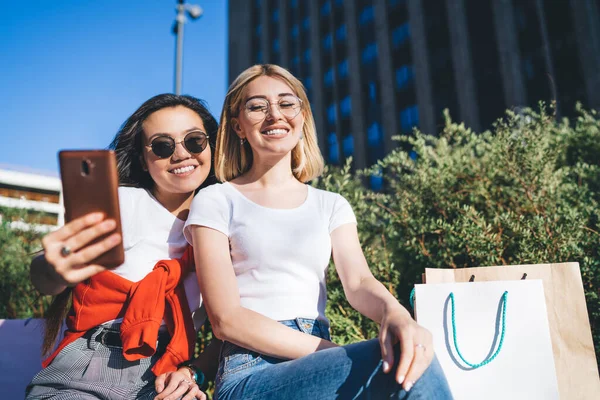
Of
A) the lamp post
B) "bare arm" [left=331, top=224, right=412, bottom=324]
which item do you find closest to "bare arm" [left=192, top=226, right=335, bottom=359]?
Result: "bare arm" [left=331, top=224, right=412, bottom=324]

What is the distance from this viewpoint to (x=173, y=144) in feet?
7.18

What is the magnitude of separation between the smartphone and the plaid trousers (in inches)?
29.1

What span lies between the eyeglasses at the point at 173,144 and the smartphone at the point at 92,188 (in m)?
0.86

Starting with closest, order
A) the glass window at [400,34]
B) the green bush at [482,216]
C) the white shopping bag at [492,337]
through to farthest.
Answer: the white shopping bag at [492,337] → the green bush at [482,216] → the glass window at [400,34]

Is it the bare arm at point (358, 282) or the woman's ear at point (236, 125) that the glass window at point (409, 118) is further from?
the bare arm at point (358, 282)

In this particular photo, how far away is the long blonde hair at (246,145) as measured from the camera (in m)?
2.32

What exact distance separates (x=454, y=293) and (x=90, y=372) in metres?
1.60

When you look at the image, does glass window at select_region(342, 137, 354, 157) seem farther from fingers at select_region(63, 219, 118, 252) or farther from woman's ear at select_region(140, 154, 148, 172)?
fingers at select_region(63, 219, 118, 252)

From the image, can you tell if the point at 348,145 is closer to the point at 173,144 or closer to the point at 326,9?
the point at 326,9

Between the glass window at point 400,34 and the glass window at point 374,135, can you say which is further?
the glass window at point 374,135

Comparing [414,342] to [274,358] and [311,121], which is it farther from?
[311,121]

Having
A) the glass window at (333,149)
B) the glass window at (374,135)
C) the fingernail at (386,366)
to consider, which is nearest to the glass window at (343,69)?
the glass window at (333,149)

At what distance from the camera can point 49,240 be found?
1295 millimetres

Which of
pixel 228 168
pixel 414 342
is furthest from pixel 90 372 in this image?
pixel 414 342
